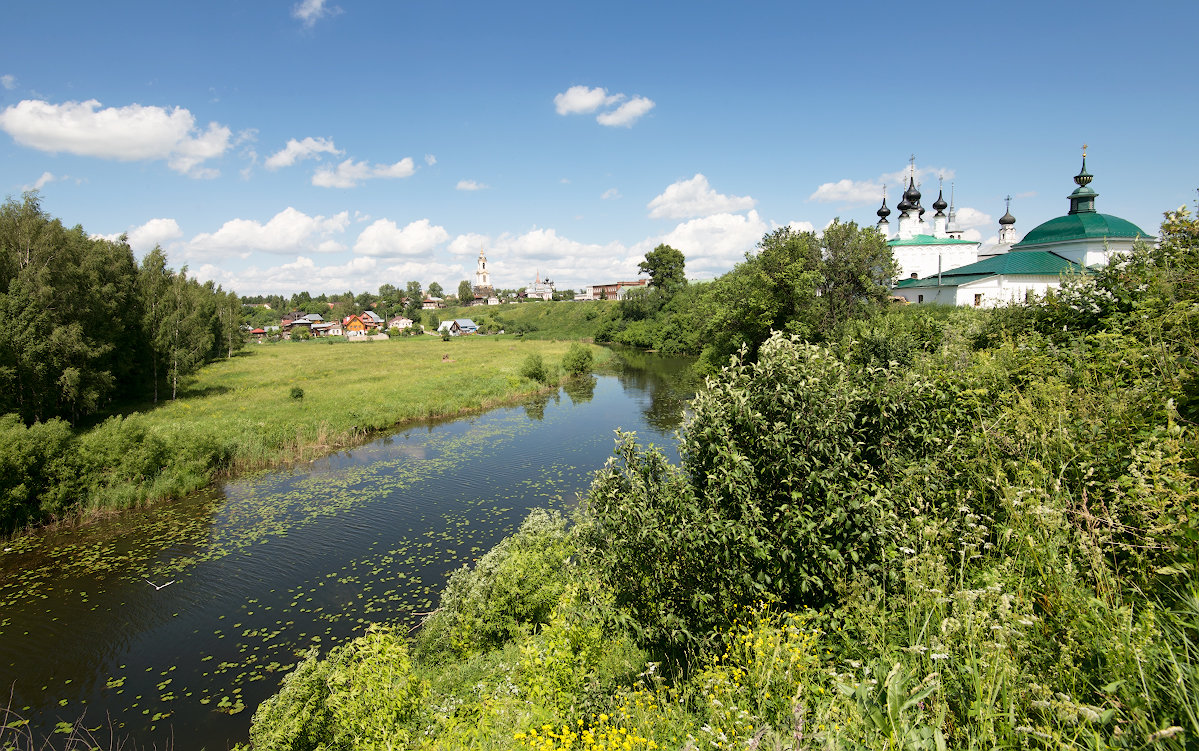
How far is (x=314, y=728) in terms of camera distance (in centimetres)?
759

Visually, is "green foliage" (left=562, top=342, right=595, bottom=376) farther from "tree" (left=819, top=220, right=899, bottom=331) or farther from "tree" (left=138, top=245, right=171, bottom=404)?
"tree" (left=138, top=245, right=171, bottom=404)

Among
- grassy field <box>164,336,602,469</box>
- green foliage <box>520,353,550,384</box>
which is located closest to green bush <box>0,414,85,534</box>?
grassy field <box>164,336,602,469</box>

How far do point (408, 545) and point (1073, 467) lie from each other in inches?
704

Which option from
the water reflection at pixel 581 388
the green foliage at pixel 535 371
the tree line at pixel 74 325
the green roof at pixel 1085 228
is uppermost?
the green roof at pixel 1085 228

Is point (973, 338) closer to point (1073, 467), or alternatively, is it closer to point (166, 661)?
point (1073, 467)

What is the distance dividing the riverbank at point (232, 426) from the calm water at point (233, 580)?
4.31ft

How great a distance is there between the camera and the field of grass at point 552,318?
354 feet

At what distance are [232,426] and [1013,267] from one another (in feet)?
177

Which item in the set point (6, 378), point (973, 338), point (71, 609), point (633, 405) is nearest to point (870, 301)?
point (973, 338)

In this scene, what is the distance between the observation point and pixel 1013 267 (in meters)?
37.8

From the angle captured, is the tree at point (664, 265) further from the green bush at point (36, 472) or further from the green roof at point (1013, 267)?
the green bush at point (36, 472)

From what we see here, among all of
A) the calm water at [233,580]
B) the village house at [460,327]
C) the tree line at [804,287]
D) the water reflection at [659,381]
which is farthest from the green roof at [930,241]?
the village house at [460,327]

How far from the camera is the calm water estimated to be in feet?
37.0

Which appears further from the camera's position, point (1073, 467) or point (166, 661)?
point (166, 661)
